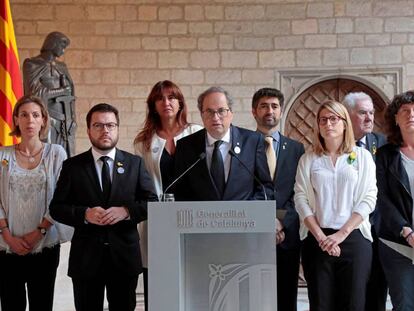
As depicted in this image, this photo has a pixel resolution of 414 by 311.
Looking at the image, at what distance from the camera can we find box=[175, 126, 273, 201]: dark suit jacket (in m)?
2.61

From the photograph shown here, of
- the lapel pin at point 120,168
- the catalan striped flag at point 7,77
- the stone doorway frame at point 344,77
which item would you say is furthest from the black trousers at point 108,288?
the stone doorway frame at point 344,77

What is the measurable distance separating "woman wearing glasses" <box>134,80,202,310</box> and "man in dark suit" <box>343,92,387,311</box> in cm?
92

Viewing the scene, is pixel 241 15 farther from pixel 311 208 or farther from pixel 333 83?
pixel 311 208

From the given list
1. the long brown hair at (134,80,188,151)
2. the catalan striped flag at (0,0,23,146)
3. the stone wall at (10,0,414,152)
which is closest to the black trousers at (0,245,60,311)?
the long brown hair at (134,80,188,151)

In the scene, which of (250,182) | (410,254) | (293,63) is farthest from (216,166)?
(293,63)

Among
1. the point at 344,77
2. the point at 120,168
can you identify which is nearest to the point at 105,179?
the point at 120,168

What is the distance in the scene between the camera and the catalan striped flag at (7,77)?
3.99 meters

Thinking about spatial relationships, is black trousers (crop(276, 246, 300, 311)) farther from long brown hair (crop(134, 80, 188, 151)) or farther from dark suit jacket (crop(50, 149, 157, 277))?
long brown hair (crop(134, 80, 188, 151))

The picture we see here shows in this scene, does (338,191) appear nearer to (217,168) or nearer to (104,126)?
(217,168)

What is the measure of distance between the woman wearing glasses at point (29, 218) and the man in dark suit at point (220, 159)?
26.8 inches

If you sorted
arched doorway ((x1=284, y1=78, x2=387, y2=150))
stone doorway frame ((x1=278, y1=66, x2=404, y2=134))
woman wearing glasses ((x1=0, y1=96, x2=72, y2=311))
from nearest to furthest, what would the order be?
woman wearing glasses ((x1=0, y1=96, x2=72, y2=311)), stone doorway frame ((x1=278, y1=66, x2=404, y2=134)), arched doorway ((x1=284, y1=78, x2=387, y2=150))

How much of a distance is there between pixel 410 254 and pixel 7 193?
1.98 meters

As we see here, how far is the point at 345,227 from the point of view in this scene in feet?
8.32

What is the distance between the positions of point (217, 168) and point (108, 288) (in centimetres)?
78
